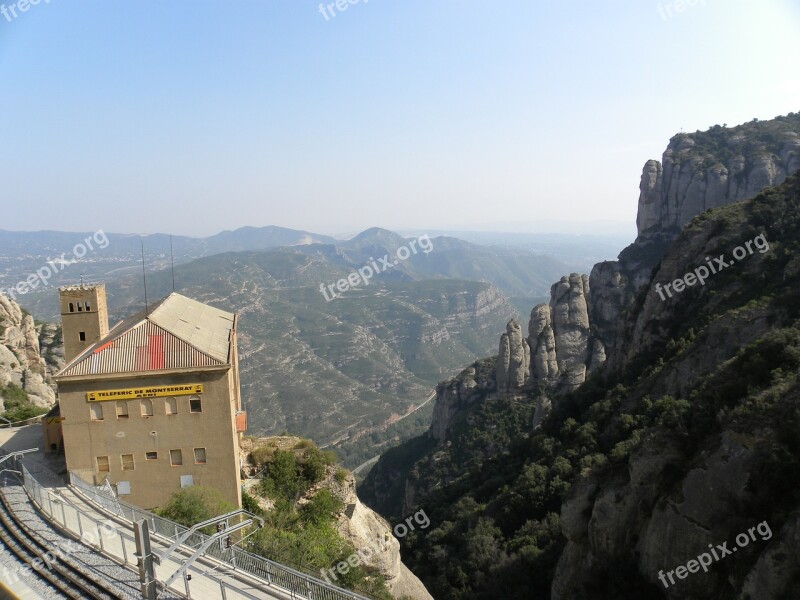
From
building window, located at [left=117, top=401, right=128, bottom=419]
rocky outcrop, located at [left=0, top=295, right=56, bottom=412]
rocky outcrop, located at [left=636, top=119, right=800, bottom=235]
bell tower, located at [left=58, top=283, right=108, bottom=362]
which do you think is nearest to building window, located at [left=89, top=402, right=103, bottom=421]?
building window, located at [left=117, top=401, right=128, bottom=419]

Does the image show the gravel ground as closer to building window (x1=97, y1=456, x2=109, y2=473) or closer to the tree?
building window (x1=97, y1=456, x2=109, y2=473)

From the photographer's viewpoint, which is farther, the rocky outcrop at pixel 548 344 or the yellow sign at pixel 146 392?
the rocky outcrop at pixel 548 344

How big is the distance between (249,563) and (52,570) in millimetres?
5484

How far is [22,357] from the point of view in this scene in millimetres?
62875

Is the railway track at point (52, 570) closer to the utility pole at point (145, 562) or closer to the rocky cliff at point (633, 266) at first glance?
the utility pole at point (145, 562)

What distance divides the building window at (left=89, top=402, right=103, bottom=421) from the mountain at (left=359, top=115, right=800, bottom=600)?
811 inches

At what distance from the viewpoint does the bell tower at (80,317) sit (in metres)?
30.5

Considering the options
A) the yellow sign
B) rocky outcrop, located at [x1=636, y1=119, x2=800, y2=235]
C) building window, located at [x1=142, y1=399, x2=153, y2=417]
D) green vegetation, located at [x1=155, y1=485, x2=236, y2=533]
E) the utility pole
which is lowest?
green vegetation, located at [x1=155, y1=485, x2=236, y2=533]

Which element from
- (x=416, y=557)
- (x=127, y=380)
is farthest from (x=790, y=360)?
(x=416, y=557)

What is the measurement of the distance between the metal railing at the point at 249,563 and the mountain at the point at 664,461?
11256mm

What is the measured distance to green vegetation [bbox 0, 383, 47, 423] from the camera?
1458 inches

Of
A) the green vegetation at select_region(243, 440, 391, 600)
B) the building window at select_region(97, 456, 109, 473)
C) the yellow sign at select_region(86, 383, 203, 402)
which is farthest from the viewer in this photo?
the building window at select_region(97, 456, 109, 473)

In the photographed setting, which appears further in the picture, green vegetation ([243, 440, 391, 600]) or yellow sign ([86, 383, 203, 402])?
yellow sign ([86, 383, 203, 402])

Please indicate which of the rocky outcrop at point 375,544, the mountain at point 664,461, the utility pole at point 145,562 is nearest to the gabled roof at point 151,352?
the rocky outcrop at point 375,544
